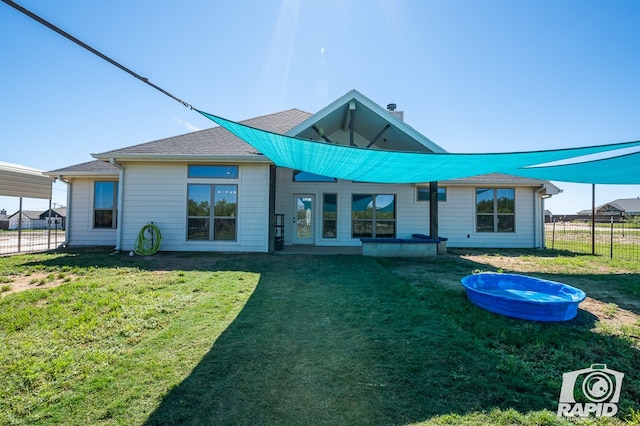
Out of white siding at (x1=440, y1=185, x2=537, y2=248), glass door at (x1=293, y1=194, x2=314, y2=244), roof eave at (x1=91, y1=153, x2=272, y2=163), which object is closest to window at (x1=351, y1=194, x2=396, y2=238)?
glass door at (x1=293, y1=194, x2=314, y2=244)

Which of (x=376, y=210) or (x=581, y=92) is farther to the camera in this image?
(x=376, y=210)

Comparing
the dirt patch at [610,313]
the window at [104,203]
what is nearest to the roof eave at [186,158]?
the window at [104,203]

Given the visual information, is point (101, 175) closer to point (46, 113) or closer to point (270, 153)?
point (46, 113)

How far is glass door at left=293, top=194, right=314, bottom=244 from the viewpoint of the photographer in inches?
379

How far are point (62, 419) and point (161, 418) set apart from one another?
598 millimetres

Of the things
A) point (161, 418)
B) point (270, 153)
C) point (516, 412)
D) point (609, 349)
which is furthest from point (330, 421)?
point (270, 153)

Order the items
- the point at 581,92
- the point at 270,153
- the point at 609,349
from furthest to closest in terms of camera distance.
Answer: the point at 581,92 → the point at 270,153 → the point at 609,349

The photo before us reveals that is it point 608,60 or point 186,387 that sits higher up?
point 608,60

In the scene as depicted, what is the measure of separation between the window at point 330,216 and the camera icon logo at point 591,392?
7.65m

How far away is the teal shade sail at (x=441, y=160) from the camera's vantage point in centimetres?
382

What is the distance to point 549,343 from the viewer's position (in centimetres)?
253

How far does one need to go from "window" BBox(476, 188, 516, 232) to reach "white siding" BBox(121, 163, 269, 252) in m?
7.90

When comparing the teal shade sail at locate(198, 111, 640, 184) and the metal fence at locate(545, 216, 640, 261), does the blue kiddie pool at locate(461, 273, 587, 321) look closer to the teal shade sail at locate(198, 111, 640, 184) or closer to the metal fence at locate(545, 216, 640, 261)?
the teal shade sail at locate(198, 111, 640, 184)

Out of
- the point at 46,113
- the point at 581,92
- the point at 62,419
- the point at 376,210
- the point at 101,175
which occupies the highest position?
the point at 581,92
